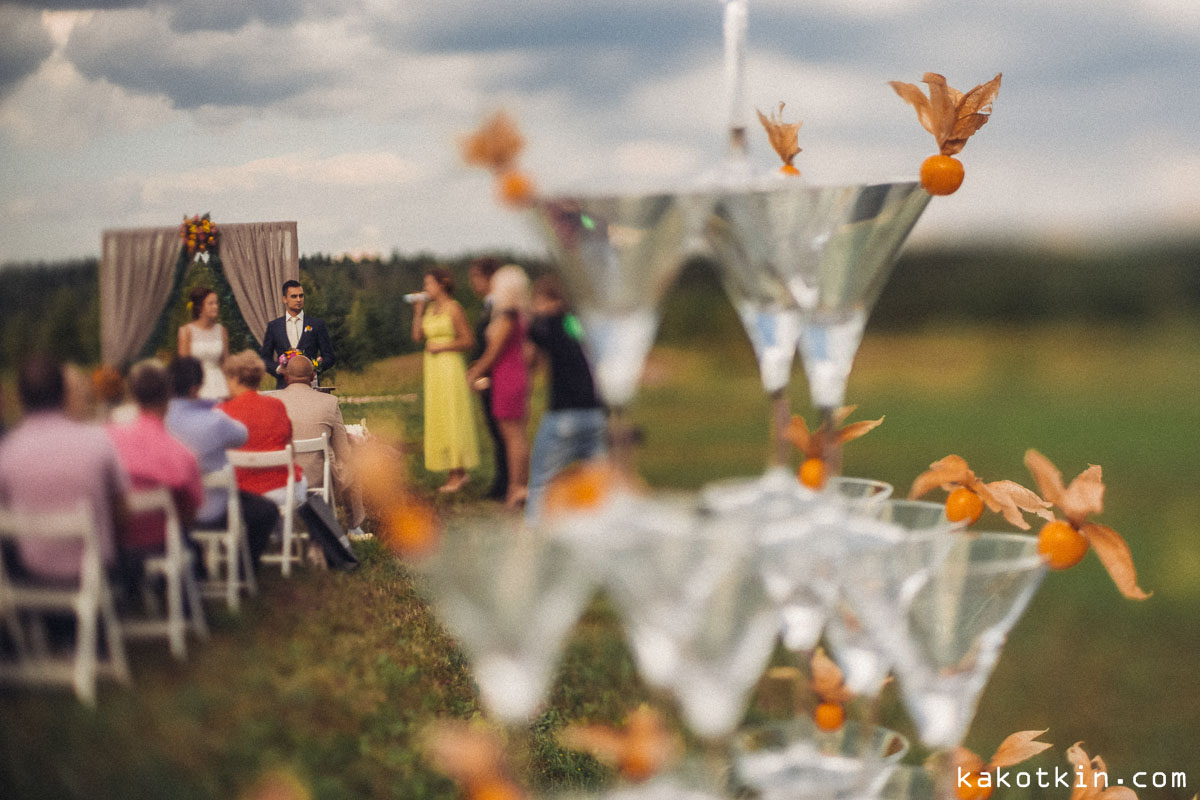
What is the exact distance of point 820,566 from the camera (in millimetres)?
869

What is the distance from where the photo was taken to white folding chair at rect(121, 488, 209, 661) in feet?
2.99

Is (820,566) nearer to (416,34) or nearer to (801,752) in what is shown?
(801,752)

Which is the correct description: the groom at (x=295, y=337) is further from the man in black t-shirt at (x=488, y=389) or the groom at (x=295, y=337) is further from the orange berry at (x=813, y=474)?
the orange berry at (x=813, y=474)

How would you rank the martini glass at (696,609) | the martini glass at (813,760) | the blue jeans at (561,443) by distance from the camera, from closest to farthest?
1. the martini glass at (696,609)
2. the martini glass at (813,760)
3. the blue jeans at (561,443)

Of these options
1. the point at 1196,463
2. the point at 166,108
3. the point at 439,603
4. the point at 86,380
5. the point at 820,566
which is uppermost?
the point at 166,108

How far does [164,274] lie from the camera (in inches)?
39.6

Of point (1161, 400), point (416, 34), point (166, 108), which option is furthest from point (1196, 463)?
point (166, 108)

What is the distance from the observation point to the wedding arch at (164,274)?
950 millimetres

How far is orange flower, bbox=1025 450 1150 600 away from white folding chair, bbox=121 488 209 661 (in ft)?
2.50

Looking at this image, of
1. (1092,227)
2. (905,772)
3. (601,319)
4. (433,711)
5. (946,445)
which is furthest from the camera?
(946,445)

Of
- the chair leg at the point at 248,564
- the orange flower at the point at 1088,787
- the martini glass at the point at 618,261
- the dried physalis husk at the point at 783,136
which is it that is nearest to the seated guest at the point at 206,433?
the chair leg at the point at 248,564

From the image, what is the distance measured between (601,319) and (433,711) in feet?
2.01

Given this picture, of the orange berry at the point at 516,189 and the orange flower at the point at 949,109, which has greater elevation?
the orange flower at the point at 949,109

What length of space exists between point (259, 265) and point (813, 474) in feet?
1.95
